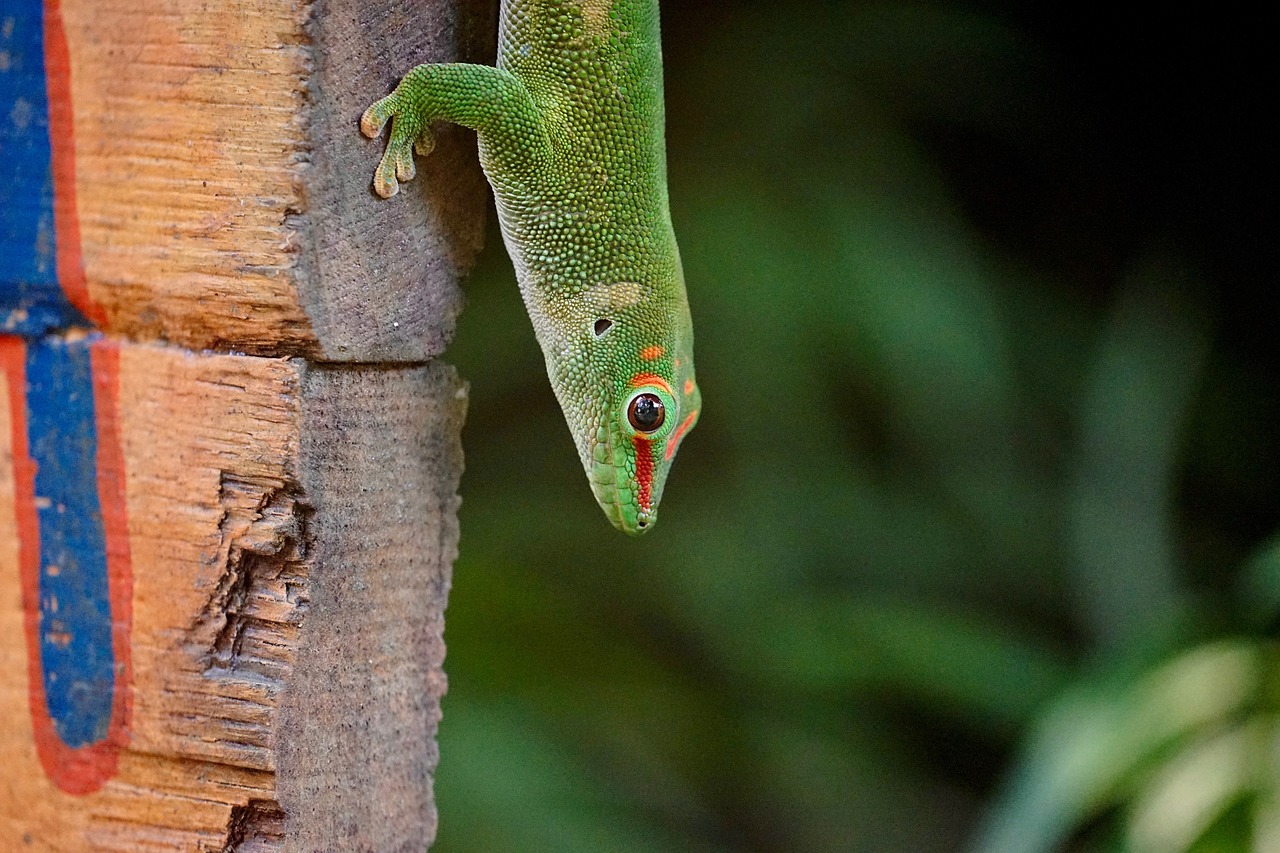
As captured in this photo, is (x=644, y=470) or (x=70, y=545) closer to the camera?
(x=70, y=545)

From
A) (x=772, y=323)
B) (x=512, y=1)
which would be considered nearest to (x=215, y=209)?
(x=512, y=1)

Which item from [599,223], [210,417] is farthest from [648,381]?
[210,417]

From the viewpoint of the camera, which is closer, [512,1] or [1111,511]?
[512,1]

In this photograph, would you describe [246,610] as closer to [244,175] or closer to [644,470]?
[244,175]

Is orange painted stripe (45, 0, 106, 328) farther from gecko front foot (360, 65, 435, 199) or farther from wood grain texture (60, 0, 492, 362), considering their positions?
gecko front foot (360, 65, 435, 199)

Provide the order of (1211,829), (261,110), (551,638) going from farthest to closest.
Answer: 1. (551,638)
2. (1211,829)
3. (261,110)

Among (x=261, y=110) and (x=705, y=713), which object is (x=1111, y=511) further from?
(x=261, y=110)
